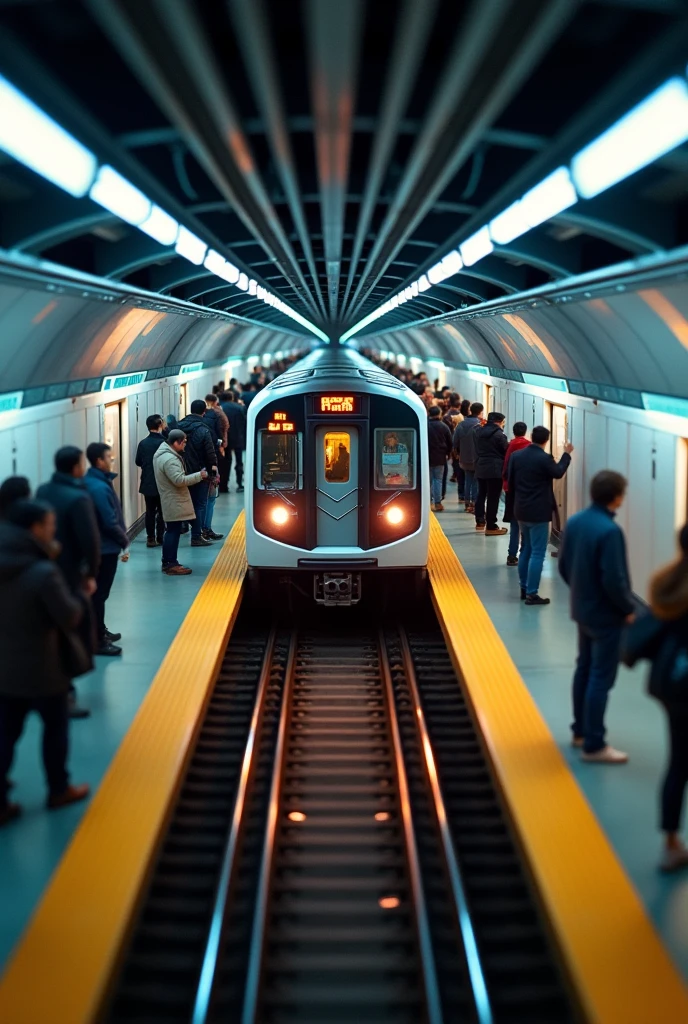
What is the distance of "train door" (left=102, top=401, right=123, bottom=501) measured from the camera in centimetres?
1401

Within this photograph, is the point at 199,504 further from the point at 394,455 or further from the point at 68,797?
the point at 68,797

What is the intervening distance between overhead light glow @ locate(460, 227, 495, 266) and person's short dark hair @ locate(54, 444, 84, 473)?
3.03 m

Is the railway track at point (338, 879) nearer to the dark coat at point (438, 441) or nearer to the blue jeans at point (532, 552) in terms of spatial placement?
the blue jeans at point (532, 552)

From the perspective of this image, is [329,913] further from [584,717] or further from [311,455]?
[311,455]

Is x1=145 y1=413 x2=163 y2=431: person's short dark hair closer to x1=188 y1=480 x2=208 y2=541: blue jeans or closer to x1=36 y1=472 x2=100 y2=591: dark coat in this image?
x1=188 y1=480 x2=208 y2=541: blue jeans

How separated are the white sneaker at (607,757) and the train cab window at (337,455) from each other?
15.4 ft

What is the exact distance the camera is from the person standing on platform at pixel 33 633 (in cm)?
545

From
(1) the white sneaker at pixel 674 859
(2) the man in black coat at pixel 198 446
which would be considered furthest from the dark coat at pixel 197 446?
(1) the white sneaker at pixel 674 859

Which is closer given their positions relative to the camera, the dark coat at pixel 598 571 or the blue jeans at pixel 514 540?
the dark coat at pixel 598 571

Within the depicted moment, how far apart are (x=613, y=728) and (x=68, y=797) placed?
342cm

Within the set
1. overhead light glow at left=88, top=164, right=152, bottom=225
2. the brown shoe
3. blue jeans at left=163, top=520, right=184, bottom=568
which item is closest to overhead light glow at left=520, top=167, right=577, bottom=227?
overhead light glow at left=88, top=164, right=152, bottom=225

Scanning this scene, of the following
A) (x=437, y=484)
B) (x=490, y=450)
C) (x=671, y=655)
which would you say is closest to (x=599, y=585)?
(x=671, y=655)

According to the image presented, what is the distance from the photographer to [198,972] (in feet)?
17.2

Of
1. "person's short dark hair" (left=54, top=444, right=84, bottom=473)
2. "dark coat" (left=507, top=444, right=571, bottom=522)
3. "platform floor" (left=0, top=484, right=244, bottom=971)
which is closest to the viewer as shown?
"platform floor" (left=0, top=484, right=244, bottom=971)
